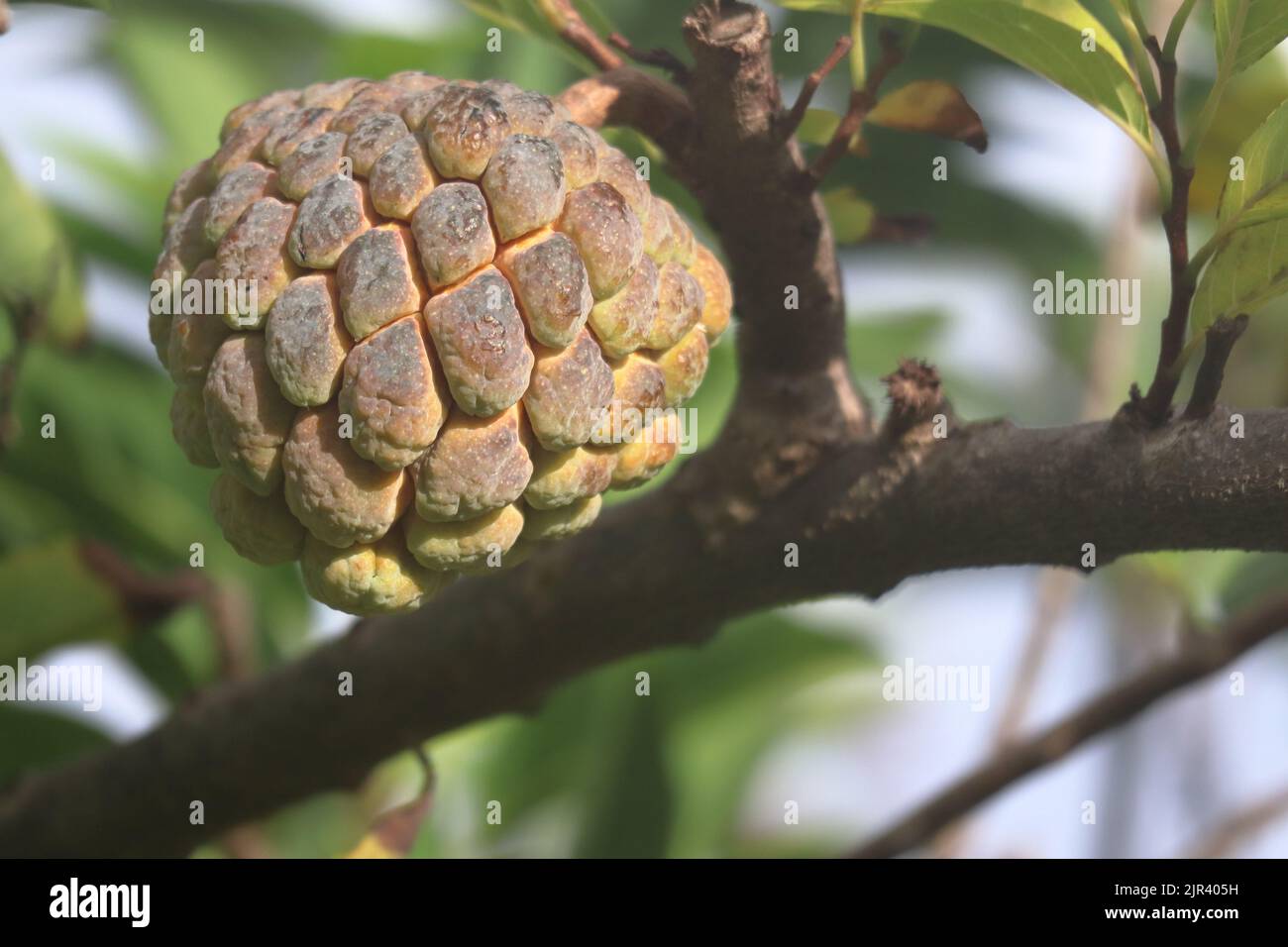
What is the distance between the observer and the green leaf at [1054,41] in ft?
3.47

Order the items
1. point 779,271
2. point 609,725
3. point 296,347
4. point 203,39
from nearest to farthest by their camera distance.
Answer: point 296,347 → point 779,271 → point 609,725 → point 203,39

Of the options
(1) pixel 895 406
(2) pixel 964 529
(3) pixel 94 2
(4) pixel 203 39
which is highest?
(4) pixel 203 39

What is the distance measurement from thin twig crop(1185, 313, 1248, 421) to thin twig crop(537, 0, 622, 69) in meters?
0.55

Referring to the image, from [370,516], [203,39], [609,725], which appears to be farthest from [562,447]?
[203,39]

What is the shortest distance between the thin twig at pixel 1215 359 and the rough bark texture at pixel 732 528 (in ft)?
0.06

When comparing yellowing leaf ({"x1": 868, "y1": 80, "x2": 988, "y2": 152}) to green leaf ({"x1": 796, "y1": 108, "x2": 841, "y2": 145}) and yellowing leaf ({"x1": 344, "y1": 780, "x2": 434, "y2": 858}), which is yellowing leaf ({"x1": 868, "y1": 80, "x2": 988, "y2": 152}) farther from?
yellowing leaf ({"x1": 344, "y1": 780, "x2": 434, "y2": 858})

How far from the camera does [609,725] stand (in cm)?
218

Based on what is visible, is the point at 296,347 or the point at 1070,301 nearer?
the point at 296,347

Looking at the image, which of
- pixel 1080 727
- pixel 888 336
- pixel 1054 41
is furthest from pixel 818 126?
pixel 888 336

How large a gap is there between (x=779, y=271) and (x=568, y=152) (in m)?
0.26

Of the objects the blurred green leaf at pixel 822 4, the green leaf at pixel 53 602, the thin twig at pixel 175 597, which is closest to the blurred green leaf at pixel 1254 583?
the blurred green leaf at pixel 822 4

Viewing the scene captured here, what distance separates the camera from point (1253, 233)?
1.02m

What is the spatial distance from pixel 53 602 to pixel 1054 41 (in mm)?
1379

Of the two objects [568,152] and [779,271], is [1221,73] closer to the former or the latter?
[779,271]
